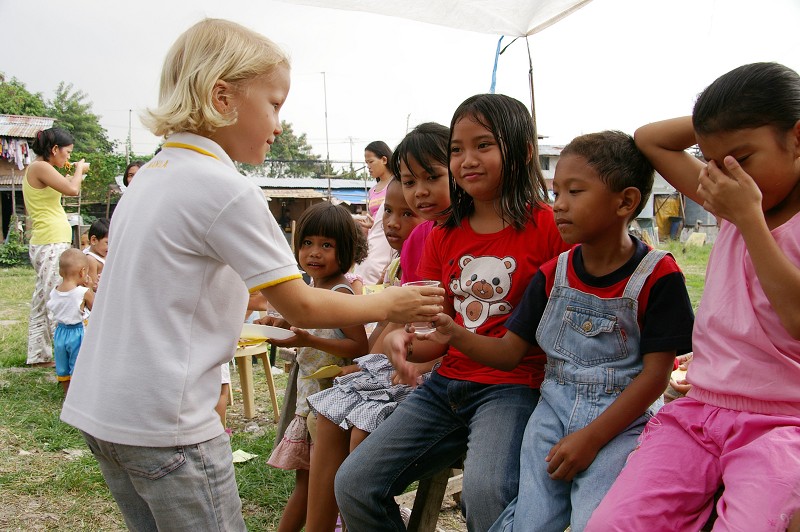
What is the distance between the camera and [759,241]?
1.46 metres

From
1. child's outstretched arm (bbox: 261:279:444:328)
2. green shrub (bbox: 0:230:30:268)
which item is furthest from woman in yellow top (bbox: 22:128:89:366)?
green shrub (bbox: 0:230:30:268)

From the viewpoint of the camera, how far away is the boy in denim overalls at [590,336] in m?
1.74

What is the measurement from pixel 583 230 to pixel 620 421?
0.56 m

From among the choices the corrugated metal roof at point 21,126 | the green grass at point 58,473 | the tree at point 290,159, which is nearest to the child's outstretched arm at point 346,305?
the green grass at point 58,473

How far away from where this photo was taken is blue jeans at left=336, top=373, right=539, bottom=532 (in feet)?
6.31

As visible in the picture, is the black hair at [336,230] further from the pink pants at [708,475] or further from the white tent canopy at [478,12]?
the pink pants at [708,475]

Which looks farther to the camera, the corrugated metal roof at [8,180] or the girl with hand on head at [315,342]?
the corrugated metal roof at [8,180]

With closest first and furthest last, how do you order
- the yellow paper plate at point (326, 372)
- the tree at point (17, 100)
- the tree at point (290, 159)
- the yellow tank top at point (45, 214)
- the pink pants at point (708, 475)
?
the pink pants at point (708, 475) → the yellow paper plate at point (326, 372) → the yellow tank top at point (45, 214) → the tree at point (17, 100) → the tree at point (290, 159)

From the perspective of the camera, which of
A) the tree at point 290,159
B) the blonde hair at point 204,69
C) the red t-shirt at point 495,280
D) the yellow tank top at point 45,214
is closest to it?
the blonde hair at point 204,69

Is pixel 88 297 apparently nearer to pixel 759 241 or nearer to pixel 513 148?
pixel 513 148

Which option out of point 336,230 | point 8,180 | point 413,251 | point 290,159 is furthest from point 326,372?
point 290,159

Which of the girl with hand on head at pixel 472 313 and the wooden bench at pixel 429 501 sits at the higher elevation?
the girl with hand on head at pixel 472 313

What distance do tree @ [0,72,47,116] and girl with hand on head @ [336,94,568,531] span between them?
150 feet

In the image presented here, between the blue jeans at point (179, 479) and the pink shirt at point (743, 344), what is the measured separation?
1.34 meters
